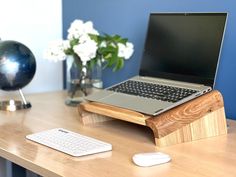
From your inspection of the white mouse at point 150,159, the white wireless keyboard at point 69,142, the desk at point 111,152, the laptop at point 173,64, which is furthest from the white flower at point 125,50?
the white mouse at point 150,159

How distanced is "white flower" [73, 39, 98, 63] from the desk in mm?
199

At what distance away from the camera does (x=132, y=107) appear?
1.21 metres

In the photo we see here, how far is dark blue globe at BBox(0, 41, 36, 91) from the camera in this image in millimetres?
1481

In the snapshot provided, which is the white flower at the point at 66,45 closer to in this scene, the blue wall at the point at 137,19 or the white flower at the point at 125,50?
the white flower at the point at 125,50

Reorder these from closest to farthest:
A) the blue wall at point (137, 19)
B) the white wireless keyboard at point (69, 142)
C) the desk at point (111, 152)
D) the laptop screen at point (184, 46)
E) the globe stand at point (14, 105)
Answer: the desk at point (111, 152), the white wireless keyboard at point (69, 142), the laptop screen at point (184, 46), the blue wall at point (137, 19), the globe stand at point (14, 105)

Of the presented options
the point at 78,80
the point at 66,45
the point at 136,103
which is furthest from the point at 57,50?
the point at 136,103

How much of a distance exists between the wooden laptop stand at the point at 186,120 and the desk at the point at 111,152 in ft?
0.07

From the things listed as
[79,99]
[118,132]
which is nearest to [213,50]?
[118,132]

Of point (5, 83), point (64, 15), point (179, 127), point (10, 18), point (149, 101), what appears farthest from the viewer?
point (64, 15)

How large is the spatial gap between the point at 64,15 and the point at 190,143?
1106mm

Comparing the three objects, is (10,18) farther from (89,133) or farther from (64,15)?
(89,133)

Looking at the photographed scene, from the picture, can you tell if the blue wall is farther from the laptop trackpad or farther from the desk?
the laptop trackpad

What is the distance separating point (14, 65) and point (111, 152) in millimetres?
600

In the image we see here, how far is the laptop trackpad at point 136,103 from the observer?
1168 millimetres
